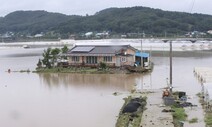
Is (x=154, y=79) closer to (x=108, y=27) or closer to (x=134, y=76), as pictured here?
(x=134, y=76)

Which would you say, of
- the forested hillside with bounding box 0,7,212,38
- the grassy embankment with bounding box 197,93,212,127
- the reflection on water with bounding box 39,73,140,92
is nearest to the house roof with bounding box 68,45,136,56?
the reflection on water with bounding box 39,73,140,92

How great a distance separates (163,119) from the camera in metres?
12.6

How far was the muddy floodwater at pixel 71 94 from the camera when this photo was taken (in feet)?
45.3

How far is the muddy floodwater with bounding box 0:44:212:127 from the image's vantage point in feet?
45.3

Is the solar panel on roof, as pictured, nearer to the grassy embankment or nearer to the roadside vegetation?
the roadside vegetation

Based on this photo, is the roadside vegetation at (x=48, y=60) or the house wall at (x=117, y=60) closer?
the house wall at (x=117, y=60)

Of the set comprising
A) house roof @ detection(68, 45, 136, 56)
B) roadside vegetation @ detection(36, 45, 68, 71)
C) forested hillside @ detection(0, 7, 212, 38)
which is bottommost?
roadside vegetation @ detection(36, 45, 68, 71)

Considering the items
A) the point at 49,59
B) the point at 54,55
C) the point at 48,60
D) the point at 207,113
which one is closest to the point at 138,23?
the point at 54,55

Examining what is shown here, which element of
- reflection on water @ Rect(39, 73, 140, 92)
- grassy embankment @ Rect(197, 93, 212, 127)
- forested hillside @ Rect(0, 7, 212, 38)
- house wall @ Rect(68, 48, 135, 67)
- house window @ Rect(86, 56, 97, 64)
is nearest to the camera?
grassy embankment @ Rect(197, 93, 212, 127)

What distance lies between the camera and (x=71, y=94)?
18.8 m

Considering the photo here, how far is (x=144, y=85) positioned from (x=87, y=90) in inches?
119

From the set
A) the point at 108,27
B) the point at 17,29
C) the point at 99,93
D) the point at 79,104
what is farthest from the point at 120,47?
the point at 17,29

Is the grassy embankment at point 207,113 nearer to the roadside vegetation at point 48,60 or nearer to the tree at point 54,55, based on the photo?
the roadside vegetation at point 48,60

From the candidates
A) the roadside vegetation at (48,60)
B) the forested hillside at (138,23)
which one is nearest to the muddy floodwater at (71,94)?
the roadside vegetation at (48,60)
